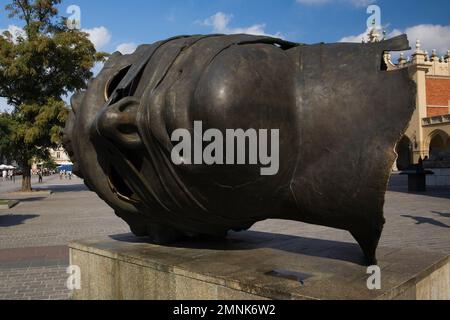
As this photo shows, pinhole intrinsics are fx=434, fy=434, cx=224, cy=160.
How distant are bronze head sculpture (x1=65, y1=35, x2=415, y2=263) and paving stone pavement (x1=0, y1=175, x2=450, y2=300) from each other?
9.66ft

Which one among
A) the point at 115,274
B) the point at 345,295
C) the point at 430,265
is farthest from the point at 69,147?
the point at 430,265

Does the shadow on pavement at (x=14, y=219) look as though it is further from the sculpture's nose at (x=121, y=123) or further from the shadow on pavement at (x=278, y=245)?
the sculpture's nose at (x=121, y=123)

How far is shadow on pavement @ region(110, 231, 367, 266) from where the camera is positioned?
384 centimetres

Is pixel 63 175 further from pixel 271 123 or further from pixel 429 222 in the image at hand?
pixel 271 123

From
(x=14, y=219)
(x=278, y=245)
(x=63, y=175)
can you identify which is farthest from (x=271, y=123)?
(x=63, y=175)

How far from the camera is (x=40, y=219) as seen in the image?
12.8 meters

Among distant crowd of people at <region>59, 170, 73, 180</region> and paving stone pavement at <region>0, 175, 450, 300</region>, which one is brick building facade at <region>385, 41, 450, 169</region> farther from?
distant crowd of people at <region>59, 170, 73, 180</region>

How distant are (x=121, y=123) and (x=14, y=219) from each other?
1134 cm

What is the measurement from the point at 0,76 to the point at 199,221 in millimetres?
22588

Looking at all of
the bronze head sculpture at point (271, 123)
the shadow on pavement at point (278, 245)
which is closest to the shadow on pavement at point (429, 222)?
the shadow on pavement at point (278, 245)

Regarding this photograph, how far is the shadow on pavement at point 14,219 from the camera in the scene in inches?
466

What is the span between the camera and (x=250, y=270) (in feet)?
10.8

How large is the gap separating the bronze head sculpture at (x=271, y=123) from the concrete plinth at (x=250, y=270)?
36cm
